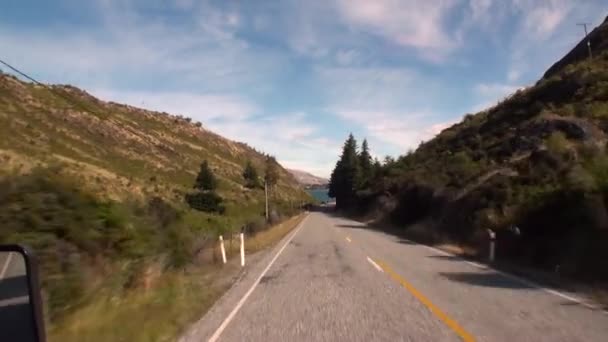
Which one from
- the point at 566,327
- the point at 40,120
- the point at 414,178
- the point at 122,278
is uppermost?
the point at 40,120

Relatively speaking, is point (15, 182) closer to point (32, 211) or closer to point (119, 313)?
point (32, 211)

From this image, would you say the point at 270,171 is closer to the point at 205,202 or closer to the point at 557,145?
the point at 205,202

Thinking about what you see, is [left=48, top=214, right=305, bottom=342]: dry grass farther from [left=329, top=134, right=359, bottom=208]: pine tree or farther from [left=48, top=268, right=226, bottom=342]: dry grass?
[left=329, top=134, right=359, bottom=208]: pine tree

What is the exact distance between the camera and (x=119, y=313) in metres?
9.62

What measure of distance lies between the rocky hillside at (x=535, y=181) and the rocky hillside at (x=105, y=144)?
23.7 meters

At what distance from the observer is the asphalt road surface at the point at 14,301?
156 inches

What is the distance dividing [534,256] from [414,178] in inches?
1317

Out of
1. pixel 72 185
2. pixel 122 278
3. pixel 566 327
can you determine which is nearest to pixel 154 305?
pixel 122 278

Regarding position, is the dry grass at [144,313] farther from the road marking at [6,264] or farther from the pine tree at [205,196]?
the pine tree at [205,196]

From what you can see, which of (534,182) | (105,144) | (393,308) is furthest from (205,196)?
(393,308)

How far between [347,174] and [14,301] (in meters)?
112

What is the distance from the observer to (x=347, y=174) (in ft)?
379

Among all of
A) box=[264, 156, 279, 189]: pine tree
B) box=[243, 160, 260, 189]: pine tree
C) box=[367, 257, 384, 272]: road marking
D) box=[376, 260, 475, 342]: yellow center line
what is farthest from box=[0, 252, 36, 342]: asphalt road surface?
box=[243, 160, 260, 189]: pine tree

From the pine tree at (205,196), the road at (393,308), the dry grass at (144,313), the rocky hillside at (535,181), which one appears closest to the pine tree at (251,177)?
the pine tree at (205,196)
